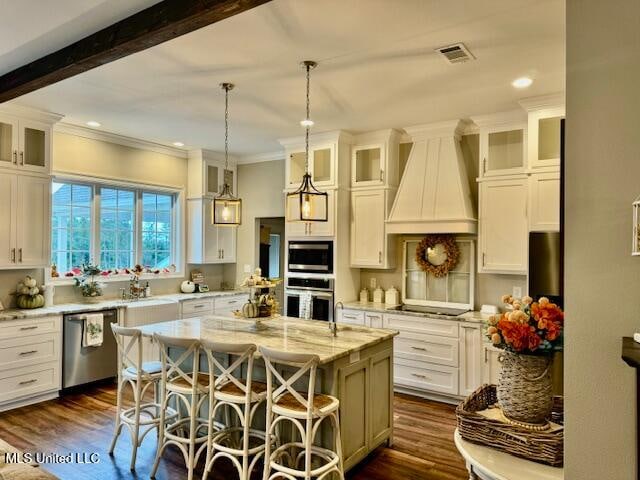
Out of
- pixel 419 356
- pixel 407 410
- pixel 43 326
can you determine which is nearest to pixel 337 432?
pixel 407 410

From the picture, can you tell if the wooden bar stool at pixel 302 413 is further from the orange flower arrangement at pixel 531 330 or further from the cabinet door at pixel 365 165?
the cabinet door at pixel 365 165

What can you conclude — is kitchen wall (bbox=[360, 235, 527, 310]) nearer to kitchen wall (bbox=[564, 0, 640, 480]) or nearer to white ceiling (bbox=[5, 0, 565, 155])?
white ceiling (bbox=[5, 0, 565, 155])

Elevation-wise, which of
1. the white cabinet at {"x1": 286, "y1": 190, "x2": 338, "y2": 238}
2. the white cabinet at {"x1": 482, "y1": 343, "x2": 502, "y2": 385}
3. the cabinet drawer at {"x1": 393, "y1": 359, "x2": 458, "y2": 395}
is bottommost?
the cabinet drawer at {"x1": 393, "y1": 359, "x2": 458, "y2": 395}

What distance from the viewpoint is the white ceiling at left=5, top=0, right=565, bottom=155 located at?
2.60 m

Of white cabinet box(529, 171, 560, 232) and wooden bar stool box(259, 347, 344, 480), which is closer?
wooden bar stool box(259, 347, 344, 480)

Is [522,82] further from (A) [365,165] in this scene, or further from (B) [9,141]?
(B) [9,141]

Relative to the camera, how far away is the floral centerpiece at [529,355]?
1.61 m

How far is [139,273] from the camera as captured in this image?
19.2 ft

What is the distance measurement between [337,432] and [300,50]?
2558 mm

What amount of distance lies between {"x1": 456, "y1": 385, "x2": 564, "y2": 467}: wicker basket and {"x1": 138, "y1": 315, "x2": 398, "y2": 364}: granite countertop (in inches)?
44.9

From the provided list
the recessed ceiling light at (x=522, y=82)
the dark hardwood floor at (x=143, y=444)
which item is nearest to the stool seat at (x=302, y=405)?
the dark hardwood floor at (x=143, y=444)

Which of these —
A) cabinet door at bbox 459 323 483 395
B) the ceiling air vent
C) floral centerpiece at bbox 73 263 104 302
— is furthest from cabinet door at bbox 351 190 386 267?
floral centerpiece at bbox 73 263 104 302

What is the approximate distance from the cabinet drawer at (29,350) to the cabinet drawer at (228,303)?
7.11 ft

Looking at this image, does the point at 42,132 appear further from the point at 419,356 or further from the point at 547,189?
the point at 547,189
